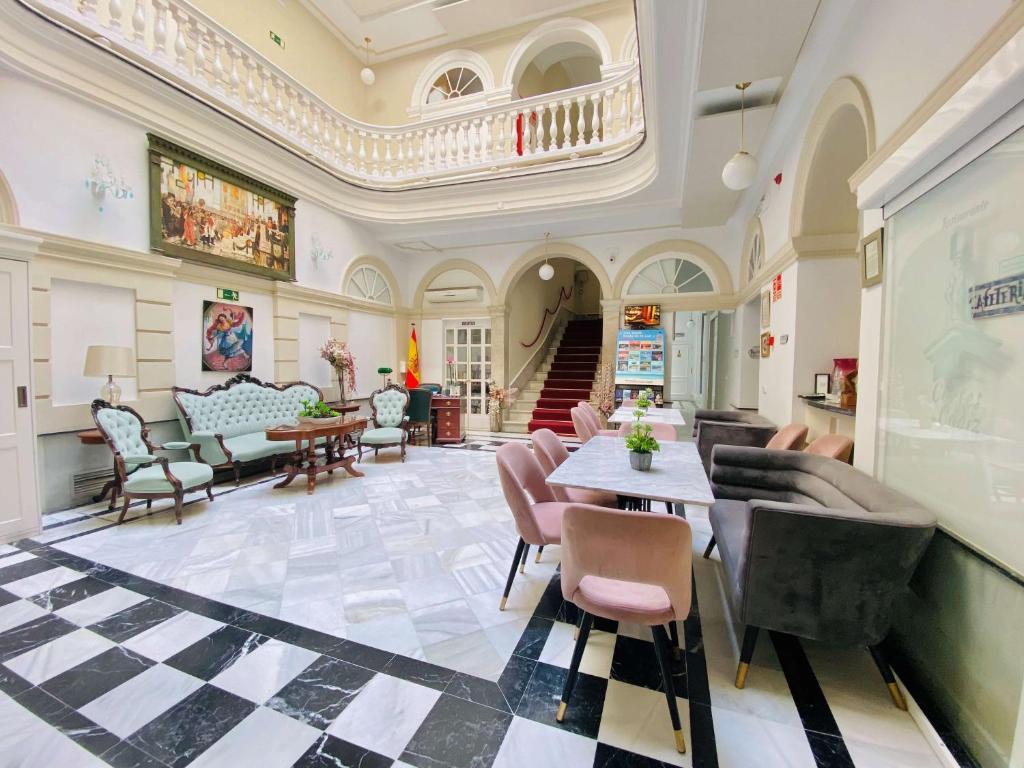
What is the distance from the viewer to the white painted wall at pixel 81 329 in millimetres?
3664

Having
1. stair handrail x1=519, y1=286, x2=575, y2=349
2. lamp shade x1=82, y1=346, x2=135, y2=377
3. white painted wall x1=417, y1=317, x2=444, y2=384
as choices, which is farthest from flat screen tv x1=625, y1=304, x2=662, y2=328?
lamp shade x1=82, y1=346, x2=135, y2=377

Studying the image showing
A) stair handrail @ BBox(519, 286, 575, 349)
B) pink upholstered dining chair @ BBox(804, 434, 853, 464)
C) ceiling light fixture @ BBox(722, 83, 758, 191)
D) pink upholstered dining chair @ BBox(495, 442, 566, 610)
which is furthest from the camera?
stair handrail @ BBox(519, 286, 575, 349)

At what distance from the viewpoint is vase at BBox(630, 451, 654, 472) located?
236 cm

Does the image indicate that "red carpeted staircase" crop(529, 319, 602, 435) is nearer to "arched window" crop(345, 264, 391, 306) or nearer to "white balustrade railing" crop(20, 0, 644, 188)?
"arched window" crop(345, 264, 391, 306)

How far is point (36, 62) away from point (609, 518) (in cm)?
575

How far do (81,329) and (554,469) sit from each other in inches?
182

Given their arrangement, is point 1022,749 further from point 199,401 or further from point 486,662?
point 199,401

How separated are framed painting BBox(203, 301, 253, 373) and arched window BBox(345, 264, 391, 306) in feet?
6.25

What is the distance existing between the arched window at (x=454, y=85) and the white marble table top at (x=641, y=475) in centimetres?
801

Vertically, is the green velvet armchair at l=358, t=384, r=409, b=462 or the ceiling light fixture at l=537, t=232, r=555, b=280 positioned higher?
the ceiling light fixture at l=537, t=232, r=555, b=280

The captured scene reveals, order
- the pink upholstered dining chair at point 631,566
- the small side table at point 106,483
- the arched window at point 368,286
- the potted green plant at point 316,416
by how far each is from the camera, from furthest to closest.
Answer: the arched window at point 368,286
the potted green plant at point 316,416
the small side table at point 106,483
the pink upholstered dining chair at point 631,566

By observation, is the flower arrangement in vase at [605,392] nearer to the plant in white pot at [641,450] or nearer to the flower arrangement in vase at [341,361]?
the flower arrangement in vase at [341,361]

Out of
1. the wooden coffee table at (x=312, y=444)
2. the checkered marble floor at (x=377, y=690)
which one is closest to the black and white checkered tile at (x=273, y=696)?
the checkered marble floor at (x=377, y=690)

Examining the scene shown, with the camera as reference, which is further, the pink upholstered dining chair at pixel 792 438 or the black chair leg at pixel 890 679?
the pink upholstered dining chair at pixel 792 438
